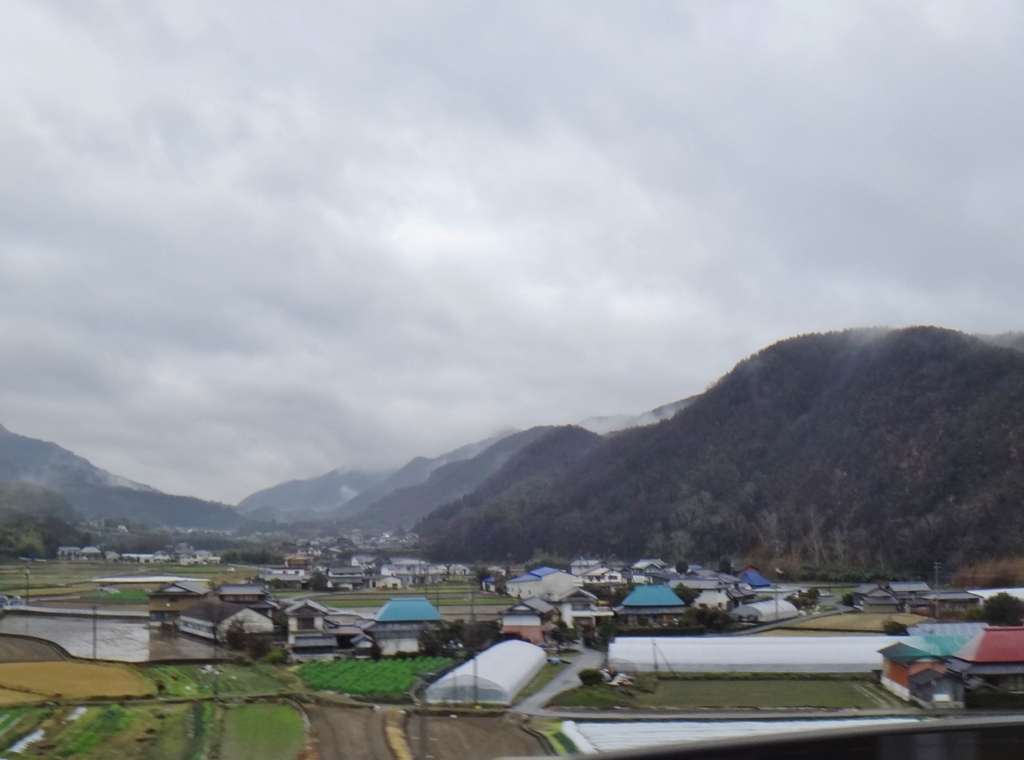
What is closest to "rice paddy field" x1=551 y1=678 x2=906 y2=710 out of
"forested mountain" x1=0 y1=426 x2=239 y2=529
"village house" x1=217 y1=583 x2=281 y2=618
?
"village house" x1=217 y1=583 x2=281 y2=618

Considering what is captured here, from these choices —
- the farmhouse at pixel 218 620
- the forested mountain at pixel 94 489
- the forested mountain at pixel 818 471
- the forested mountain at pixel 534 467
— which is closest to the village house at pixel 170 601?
the farmhouse at pixel 218 620

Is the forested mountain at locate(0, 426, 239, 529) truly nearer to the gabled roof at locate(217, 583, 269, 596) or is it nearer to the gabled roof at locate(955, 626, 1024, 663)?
the gabled roof at locate(217, 583, 269, 596)

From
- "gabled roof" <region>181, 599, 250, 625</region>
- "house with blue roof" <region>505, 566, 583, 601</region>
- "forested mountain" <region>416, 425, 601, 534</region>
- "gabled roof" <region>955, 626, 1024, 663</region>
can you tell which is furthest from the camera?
"forested mountain" <region>416, 425, 601, 534</region>

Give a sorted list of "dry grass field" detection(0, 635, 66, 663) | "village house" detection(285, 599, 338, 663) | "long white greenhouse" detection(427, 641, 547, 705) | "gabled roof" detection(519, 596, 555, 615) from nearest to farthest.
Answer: "long white greenhouse" detection(427, 641, 547, 705), "dry grass field" detection(0, 635, 66, 663), "village house" detection(285, 599, 338, 663), "gabled roof" detection(519, 596, 555, 615)

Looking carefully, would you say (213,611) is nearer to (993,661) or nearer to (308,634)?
(308,634)

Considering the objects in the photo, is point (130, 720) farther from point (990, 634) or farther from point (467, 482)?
point (467, 482)

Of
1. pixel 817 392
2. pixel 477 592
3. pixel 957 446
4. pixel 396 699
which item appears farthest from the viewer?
pixel 817 392

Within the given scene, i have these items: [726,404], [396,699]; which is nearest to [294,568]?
[396,699]
